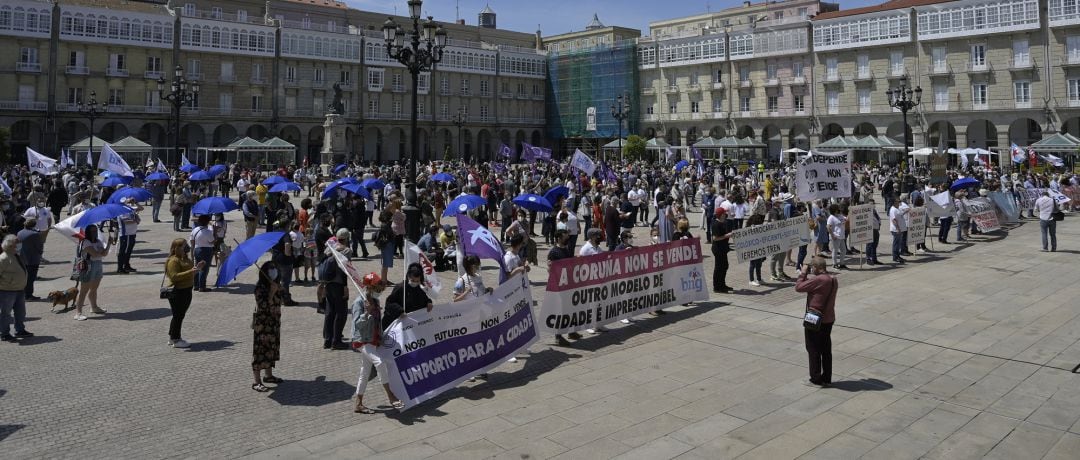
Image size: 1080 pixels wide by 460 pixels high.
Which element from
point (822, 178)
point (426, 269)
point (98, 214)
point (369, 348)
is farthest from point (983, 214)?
point (98, 214)

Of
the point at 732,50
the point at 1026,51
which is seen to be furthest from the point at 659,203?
the point at 732,50

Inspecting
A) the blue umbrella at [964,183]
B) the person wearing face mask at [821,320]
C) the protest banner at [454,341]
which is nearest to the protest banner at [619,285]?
the protest banner at [454,341]

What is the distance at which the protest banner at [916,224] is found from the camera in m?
18.0

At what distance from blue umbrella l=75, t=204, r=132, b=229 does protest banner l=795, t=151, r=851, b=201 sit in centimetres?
1377

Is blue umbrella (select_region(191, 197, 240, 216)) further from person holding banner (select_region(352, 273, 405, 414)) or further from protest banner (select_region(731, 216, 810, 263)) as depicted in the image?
protest banner (select_region(731, 216, 810, 263))

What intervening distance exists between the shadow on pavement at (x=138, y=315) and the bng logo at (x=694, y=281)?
28.4 ft

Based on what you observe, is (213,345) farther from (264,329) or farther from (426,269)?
(426,269)

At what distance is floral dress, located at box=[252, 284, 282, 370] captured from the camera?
811 cm

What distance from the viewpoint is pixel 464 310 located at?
838cm

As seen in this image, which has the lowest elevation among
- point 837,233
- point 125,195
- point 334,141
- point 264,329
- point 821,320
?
point 264,329

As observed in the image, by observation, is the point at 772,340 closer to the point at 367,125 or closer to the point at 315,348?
the point at 315,348

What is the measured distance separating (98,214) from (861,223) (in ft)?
50.3

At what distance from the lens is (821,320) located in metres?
8.11

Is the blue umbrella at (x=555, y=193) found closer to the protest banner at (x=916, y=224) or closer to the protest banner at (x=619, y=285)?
the protest banner at (x=619, y=285)
